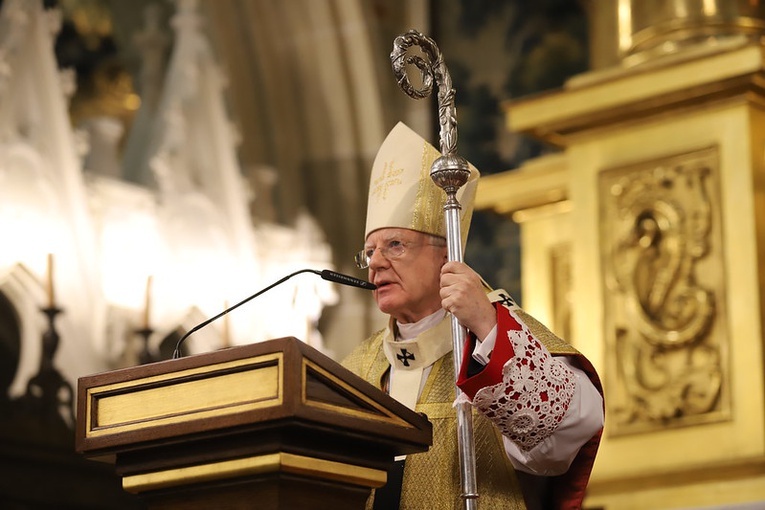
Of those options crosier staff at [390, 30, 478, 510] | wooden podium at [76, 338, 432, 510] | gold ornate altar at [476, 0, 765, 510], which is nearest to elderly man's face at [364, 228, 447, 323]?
crosier staff at [390, 30, 478, 510]

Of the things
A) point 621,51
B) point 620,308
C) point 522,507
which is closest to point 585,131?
point 621,51

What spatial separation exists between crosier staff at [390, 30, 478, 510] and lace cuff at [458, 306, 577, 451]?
0.27 feet

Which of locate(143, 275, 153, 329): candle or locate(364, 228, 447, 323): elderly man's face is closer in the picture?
locate(364, 228, 447, 323): elderly man's face

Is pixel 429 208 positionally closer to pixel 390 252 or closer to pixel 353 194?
pixel 390 252

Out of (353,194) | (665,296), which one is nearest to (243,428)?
(665,296)

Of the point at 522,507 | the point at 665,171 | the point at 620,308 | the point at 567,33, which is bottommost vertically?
the point at 522,507

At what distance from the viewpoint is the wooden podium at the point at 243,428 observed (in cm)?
226

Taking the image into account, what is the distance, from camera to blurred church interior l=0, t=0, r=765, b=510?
5.83 meters

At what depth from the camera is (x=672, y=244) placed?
19.6 ft

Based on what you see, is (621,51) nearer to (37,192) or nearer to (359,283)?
(37,192)

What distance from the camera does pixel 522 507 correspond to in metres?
3.01

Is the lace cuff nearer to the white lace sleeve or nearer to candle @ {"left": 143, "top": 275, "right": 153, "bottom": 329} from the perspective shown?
the white lace sleeve

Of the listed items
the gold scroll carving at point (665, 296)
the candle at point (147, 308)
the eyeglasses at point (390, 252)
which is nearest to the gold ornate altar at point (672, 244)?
the gold scroll carving at point (665, 296)

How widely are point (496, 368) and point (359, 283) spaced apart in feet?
1.08
